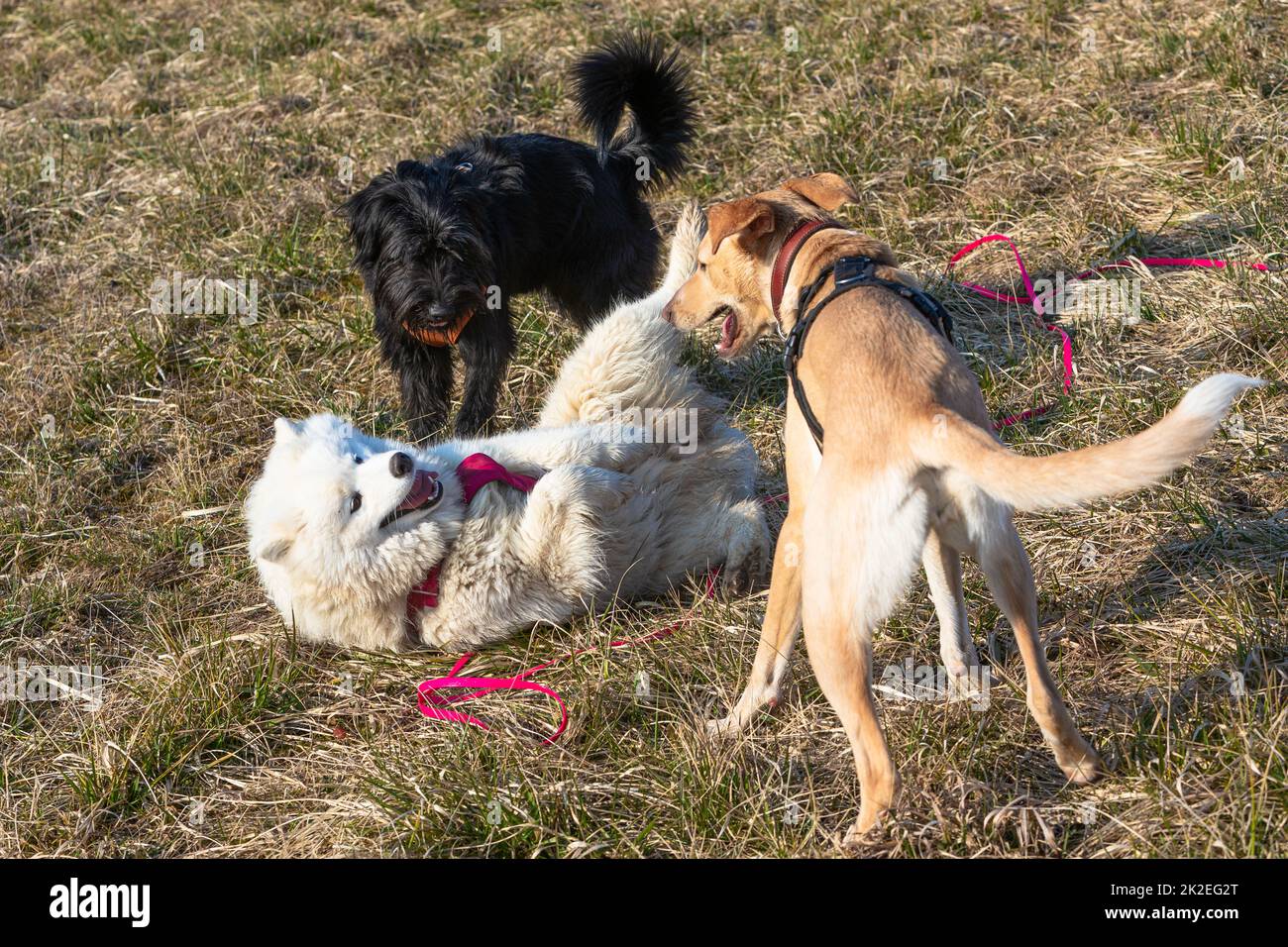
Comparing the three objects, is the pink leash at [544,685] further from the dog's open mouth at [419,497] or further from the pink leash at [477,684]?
the dog's open mouth at [419,497]

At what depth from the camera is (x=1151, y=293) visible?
502 centimetres

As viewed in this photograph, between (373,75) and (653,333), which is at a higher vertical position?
(373,75)

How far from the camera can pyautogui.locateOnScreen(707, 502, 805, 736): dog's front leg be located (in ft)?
10.4

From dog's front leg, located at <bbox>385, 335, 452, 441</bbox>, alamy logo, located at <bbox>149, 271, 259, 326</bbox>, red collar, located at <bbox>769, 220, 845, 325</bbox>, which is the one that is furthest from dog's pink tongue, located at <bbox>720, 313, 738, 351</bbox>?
alamy logo, located at <bbox>149, 271, 259, 326</bbox>

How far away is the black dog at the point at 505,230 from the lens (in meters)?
4.72

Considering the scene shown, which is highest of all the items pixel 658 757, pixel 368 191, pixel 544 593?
pixel 368 191

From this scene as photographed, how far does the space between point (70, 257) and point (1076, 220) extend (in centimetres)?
577

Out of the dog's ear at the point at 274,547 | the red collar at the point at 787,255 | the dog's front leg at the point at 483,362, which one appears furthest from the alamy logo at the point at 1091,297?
the dog's ear at the point at 274,547

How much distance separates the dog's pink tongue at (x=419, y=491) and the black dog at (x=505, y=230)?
1114mm

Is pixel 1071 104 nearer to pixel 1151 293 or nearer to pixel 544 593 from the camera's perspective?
pixel 1151 293

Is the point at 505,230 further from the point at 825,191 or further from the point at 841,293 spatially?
the point at 841,293

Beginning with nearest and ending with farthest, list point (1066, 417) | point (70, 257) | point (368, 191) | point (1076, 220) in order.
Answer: point (1066, 417), point (368, 191), point (1076, 220), point (70, 257)
